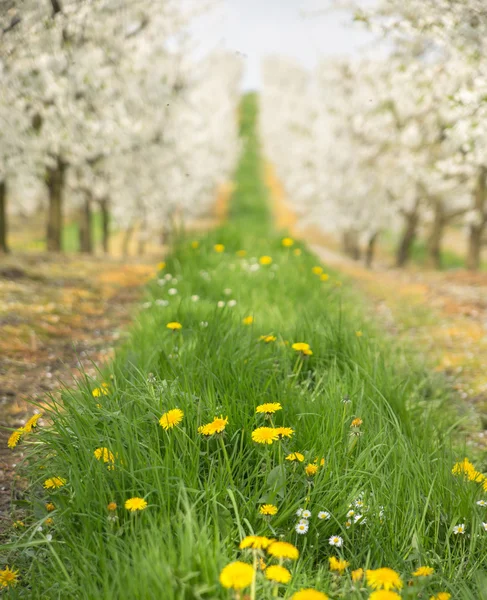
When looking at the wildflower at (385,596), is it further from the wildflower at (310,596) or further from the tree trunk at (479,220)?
the tree trunk at (479,220)

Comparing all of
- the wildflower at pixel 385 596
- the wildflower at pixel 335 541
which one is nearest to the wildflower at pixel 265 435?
the wildflower at pixel 335 541

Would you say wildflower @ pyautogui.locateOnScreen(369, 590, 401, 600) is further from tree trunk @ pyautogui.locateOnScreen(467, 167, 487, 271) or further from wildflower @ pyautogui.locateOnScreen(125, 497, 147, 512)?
tree trunk @ pyautogui.locateOnScreen(467, 167, 487, 271)

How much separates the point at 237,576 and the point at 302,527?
24.0 inches

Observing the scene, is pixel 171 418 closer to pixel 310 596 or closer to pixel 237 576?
pixel 237 576

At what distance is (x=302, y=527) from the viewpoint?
220cm

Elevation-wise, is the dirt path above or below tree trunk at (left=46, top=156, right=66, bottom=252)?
below

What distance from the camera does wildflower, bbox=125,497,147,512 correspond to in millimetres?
2057

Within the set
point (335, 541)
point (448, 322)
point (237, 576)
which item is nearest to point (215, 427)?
point (335, 541)

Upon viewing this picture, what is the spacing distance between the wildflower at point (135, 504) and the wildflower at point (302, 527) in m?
0.59

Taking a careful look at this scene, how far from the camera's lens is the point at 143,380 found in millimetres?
3002

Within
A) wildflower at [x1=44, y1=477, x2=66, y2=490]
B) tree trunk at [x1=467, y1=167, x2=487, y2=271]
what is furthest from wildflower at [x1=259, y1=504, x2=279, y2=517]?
tree trunk at [x1=467, y1=167, x2=487, y2=271]

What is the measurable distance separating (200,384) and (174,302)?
6.02ft

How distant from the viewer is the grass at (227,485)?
1976 mm

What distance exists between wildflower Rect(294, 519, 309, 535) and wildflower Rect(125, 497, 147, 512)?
591 mm
